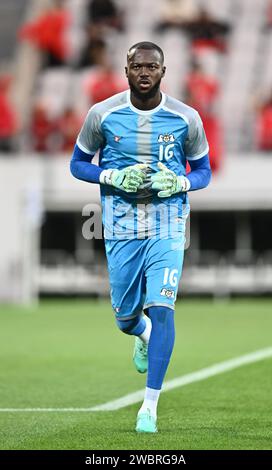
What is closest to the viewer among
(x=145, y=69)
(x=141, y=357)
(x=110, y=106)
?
(x=145, y=69)

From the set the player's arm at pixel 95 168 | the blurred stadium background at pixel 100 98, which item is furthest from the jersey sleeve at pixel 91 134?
the blurred stadium background at pixel 100 98

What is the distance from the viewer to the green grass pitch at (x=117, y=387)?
297 inches

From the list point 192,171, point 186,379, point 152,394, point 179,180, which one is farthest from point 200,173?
point 186,379

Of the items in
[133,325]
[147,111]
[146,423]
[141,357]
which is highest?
[147,111]

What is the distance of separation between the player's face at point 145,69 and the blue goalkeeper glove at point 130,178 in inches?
18.0

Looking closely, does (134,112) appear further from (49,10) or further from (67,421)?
(49,10)

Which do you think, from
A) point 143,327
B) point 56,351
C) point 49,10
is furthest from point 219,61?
point 143,327

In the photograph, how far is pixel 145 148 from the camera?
8.41 meters

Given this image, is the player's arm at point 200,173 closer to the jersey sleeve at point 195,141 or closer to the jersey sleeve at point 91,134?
the jersey sleeve at point 195,141

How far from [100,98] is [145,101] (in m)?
19.8

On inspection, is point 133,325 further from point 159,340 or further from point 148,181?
point 148,181

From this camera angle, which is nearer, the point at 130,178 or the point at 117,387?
the point at 130,178

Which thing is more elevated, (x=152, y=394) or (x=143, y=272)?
(x=143, y=272)

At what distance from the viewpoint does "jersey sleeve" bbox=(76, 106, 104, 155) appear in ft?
27.9
